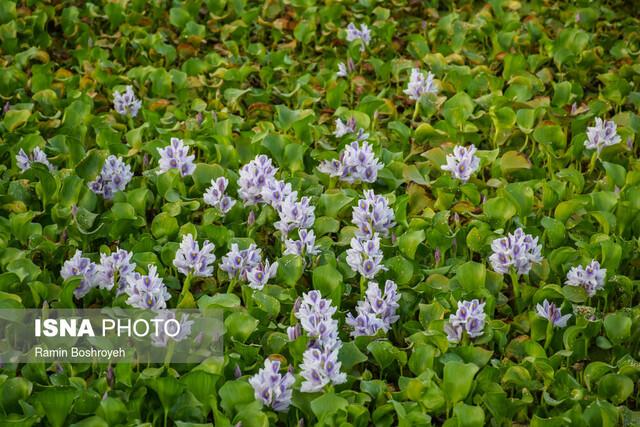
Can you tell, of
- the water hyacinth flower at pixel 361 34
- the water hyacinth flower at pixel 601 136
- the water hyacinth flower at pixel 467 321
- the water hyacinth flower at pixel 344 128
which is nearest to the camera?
the water hyacinth flower at pixel 467 321

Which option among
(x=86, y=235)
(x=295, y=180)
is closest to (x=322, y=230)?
(x=295, y=180)

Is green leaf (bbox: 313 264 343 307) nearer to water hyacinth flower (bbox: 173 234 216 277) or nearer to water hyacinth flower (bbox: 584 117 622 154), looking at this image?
water hyacinth flower (bbox: 173 234 216 277)

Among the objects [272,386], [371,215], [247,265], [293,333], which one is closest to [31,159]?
[247,265]

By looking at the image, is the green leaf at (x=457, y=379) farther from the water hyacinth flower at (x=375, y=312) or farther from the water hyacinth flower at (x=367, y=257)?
the water hyacinth flower at (x=367, y=257)

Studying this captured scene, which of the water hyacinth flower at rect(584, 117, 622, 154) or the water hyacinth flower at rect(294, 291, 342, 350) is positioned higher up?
the water hyacinth flower at rect(294, 291, 342, 350)

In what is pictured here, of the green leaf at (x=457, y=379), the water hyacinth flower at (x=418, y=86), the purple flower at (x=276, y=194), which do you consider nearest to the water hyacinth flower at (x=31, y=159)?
the purple flower at (x=276, y=194)

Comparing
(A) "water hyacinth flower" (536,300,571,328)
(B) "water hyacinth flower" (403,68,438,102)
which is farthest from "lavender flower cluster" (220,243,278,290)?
(B) "water hyacinth flower" (403,68,438,102)

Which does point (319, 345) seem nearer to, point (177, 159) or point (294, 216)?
point (294, 216)
